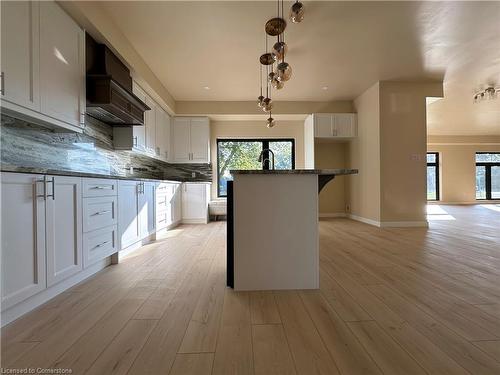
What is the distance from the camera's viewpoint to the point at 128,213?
2.86 m

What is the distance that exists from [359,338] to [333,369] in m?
0.29

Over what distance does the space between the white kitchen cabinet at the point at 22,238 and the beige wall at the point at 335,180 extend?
17.3 feet

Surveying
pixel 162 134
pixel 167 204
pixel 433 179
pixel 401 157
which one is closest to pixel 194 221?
pixel 167 204

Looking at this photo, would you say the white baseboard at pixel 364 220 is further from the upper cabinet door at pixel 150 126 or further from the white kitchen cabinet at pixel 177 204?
the upper cabinet door at pixel 150 126

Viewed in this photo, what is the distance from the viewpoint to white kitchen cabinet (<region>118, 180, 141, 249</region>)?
2.67 meters

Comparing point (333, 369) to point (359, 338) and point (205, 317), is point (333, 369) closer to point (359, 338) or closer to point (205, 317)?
point (359, 338)

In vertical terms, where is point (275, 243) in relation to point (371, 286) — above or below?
above

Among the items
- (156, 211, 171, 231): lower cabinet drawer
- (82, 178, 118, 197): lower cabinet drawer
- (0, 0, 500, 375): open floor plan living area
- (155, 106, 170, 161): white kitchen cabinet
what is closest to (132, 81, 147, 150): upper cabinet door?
(0, 0, 500, 375): open floor plan living area

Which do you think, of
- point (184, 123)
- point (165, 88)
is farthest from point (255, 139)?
point (165, 88)

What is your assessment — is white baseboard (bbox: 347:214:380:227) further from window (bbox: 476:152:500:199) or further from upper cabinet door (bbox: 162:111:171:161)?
window (bbox: 476:152:500:199)

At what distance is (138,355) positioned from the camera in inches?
44.6

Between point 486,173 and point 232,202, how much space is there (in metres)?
12.6

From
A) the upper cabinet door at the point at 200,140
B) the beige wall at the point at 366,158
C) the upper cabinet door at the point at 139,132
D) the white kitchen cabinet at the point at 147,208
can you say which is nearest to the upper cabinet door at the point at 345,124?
the beige wall at the point at 366,158

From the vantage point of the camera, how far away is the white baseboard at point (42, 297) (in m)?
1.42
